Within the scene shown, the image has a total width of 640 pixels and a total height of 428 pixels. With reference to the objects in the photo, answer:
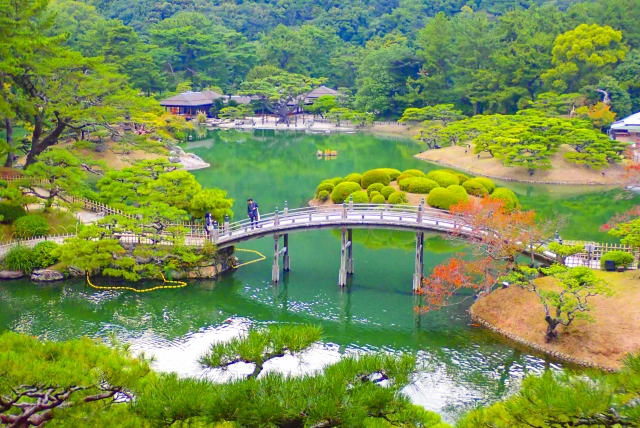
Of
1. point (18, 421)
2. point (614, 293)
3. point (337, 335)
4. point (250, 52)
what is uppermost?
point (250, 52)

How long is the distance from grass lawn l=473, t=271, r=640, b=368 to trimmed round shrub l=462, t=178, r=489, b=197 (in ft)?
47.1

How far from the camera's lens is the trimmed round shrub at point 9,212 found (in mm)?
28812

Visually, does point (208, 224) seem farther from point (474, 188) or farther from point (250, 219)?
point (474, 188)

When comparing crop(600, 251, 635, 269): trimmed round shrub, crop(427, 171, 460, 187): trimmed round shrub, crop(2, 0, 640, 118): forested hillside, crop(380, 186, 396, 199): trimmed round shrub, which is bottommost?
crop(380, 186, 396, 199): trimmed round shrub

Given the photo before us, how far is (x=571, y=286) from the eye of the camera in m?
20.3

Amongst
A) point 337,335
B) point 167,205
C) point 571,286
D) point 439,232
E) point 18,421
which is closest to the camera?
point 18,421

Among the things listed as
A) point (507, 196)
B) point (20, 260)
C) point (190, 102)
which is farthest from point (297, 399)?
point (190, 102)

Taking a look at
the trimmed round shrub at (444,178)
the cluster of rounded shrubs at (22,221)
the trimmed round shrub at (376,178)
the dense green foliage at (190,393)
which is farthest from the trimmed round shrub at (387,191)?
the dense green foliage at (190,393)

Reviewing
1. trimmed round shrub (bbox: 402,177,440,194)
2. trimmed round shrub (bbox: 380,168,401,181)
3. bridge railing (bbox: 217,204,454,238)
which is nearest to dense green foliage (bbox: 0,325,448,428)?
bridge railing (bbox: 217,204,454,238)

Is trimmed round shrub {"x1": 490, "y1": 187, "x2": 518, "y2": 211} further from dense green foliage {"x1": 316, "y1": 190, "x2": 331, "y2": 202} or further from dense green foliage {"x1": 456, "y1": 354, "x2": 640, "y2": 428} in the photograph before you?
dense green foliage {"x1": 456, "y1": 354, "x2": 640, "y2": 428}

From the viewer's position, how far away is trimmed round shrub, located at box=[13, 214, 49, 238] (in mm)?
28062

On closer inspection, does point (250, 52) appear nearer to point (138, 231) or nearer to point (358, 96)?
point (358, 96)

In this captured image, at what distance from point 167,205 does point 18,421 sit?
19235 mm

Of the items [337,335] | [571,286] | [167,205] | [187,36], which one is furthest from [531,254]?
[187,36]
